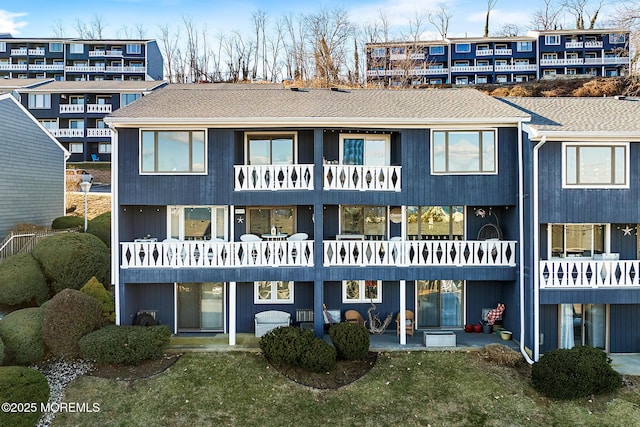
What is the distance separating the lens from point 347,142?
14.5 m

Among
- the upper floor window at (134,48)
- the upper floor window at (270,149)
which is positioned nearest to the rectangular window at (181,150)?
the upper floor window at (270,149)

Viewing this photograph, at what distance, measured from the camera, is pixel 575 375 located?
Answer: 34.1 feet

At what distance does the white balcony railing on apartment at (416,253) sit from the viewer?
13.1 m

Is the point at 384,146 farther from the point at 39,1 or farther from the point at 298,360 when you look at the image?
the point at 39,1

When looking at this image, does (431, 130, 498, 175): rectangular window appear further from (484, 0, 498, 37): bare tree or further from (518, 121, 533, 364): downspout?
(484, 0, 498, 37): bare tree

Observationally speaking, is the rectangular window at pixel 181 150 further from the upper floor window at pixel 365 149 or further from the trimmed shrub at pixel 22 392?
the trimmed shrub at pixel 22 392

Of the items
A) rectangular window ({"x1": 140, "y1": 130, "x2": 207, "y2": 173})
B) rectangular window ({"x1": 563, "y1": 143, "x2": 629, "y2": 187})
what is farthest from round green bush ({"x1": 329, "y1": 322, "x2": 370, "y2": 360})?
rectangular window ({"x1": 563, "y1": 143, "x2": 629, "y2": 187})

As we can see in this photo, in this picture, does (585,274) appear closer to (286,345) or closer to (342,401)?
(342,401)

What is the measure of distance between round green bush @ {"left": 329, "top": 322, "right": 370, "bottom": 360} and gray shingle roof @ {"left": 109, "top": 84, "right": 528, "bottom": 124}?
20.5 feet

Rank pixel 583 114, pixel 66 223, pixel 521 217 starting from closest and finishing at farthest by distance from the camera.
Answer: pixel 521 217
pixel 583 114
pixel 66 223

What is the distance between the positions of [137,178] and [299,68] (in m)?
39.2

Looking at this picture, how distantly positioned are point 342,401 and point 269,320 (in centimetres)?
410

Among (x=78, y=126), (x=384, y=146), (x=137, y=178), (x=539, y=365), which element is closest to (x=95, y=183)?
(x=78, y=126)

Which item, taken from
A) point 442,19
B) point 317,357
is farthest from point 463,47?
point 317,357
